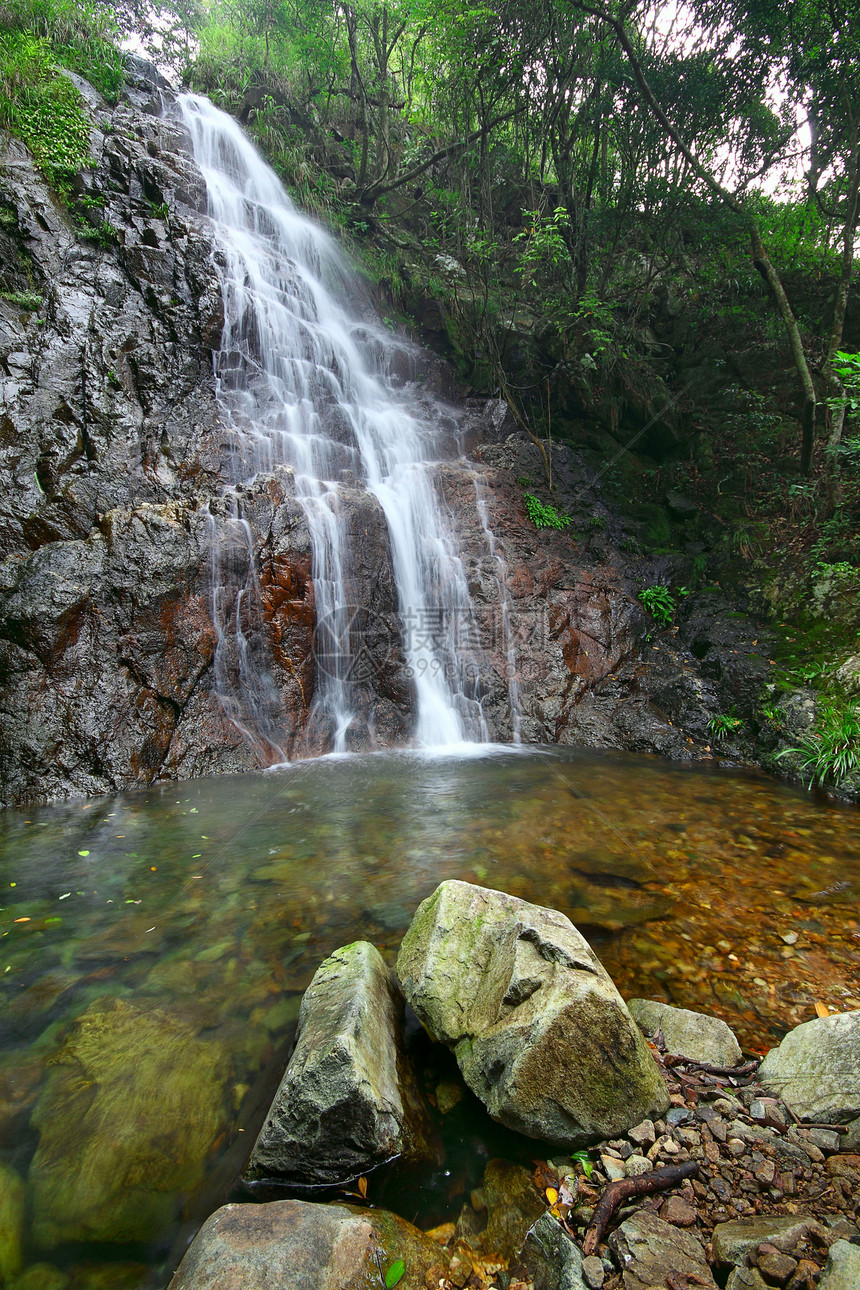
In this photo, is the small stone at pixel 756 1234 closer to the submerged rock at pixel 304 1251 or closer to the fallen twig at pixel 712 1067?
the fallen twig at pixel 712 1067

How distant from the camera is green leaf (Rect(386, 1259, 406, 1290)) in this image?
1.68m

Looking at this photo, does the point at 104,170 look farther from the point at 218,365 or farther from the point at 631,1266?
the point at 631,1266

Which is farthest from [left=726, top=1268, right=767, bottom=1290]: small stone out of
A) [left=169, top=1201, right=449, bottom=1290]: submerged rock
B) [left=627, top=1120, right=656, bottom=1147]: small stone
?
[left=169, top=1201, right=449, bottom=1290]: submerged rock

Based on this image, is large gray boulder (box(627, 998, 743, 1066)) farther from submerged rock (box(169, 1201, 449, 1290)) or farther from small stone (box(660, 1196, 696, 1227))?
submerged rock (box(169, 1201, 449, 1290))

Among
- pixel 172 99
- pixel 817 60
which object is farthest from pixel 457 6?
pixel 172 99

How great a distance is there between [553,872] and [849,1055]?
7.81 ft

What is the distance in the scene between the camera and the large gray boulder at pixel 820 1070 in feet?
6.63

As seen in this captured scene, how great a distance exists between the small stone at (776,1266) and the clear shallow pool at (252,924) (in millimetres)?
1288

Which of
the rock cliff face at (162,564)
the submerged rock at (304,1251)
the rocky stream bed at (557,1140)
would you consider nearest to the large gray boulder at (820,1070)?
the rocky stream bed at (557,1140)

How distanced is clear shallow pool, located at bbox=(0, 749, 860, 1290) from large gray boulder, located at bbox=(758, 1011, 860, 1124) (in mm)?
429

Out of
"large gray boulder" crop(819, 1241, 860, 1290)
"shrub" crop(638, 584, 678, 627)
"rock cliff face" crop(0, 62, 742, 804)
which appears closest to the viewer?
"large gray boulder" crop(819, 1241, 860, 1290)

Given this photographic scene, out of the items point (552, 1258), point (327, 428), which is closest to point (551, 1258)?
point (552, 1258)

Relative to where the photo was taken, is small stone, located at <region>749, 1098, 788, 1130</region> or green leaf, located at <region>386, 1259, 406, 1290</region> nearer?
green leaf, located at <region>386, 1259, 406, 1290</region>

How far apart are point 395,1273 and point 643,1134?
3.05 ft
